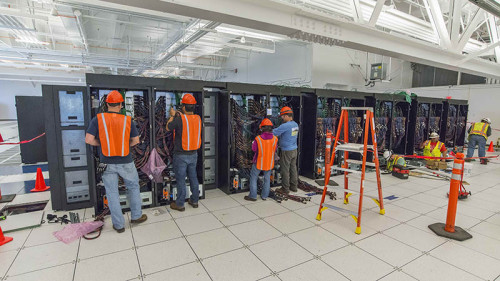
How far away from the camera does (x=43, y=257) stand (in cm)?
245

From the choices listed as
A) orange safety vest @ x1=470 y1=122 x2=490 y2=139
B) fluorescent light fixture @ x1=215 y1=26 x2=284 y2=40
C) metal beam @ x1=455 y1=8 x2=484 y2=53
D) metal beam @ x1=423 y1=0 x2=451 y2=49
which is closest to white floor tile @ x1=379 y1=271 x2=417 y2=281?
metal beam @ x1=423 y1=0 x2=451 y2=49

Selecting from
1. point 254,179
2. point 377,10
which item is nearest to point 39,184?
point 254,179

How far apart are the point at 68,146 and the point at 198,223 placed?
2.10 metres

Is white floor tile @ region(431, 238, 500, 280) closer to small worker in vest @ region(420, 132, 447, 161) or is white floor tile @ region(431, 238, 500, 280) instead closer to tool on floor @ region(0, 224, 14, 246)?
small worker in vest @ region(420, 132, 447, 161)

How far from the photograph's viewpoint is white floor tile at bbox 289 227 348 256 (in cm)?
266

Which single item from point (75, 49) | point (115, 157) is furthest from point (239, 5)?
point (75, 49)

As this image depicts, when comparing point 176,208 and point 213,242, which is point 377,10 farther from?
point 176,208

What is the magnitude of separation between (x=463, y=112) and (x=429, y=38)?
488 centimetres

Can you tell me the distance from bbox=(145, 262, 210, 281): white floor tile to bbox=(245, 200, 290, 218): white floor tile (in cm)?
135

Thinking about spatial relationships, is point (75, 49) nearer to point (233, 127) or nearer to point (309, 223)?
point (233, 127)

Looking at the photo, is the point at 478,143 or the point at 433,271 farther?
the point at 478,143

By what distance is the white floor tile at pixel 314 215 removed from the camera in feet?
11.0

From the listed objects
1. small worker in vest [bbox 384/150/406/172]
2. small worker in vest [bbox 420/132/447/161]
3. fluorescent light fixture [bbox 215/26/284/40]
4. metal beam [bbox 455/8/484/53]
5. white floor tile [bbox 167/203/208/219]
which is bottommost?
white floor tile [bbox 167/203/208/219]

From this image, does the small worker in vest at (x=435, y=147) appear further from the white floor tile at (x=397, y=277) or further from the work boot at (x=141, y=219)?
the work boot at (x=141, y=219)
